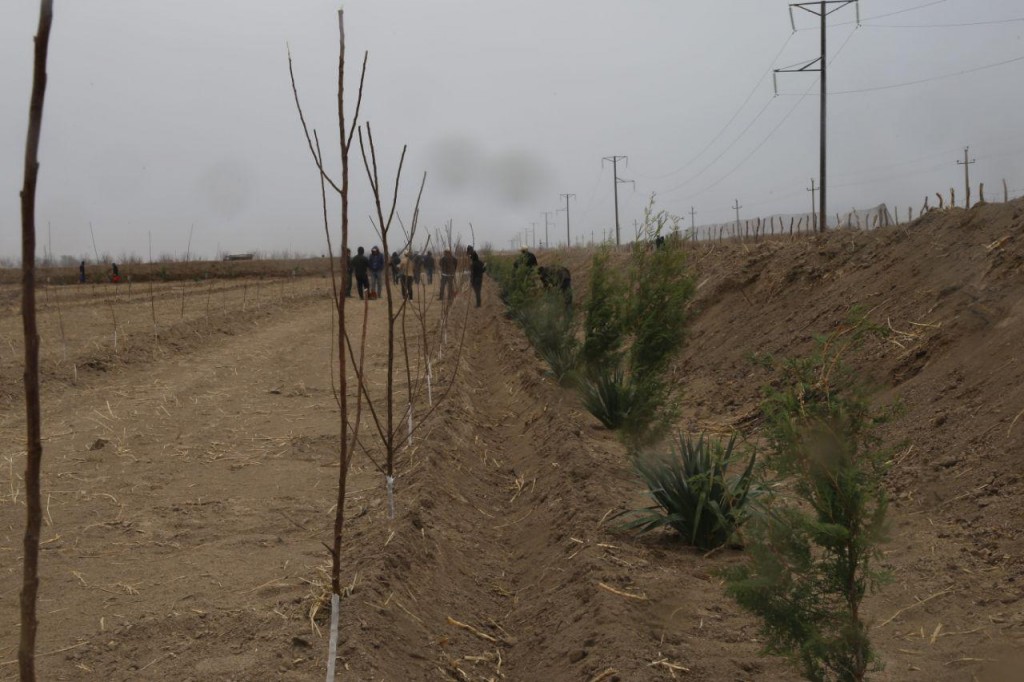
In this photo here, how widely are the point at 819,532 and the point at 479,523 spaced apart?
157 inches

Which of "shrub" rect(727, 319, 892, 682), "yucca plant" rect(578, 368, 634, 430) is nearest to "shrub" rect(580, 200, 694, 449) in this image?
"yucca plant" rect(578, 368, 634, 430)

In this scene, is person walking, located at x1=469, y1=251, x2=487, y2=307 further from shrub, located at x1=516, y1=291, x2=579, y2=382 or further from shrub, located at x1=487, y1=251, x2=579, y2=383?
shrub, located at x1=516, y1=291, x2=579, y2=382

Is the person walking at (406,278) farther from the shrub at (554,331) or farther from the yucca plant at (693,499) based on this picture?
the shrub at (554,331)

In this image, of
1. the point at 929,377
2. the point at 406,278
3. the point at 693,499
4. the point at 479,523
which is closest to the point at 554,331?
the point at 406,278

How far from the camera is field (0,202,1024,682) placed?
4.11m

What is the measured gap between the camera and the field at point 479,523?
4.11m

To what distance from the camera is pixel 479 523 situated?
265 inches

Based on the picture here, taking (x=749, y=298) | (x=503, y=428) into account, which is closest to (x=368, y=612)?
(x=503, y=428)

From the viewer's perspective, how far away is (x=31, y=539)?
1655 mm

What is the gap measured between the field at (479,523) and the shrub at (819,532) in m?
0.88

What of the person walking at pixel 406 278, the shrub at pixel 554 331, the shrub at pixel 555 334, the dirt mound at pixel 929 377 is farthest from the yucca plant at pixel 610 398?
the person walking at pixel 406 278

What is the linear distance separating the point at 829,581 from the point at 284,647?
2.37 meters

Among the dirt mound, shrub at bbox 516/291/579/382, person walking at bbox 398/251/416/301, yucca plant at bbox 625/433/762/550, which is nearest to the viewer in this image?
the dirt mound

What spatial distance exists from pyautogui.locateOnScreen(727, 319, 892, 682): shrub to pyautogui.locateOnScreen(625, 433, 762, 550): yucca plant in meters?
2.30
